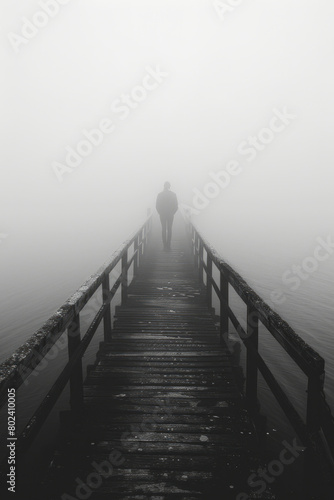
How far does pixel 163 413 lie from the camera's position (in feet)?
10.8

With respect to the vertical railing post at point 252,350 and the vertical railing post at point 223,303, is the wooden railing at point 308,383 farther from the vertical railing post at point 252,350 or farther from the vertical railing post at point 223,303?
the vertical railing post at point 223,303

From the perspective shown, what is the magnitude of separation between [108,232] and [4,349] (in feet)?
74.4

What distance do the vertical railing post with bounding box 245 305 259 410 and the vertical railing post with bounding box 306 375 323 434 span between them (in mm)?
1035

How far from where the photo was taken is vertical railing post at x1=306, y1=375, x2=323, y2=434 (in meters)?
1.83

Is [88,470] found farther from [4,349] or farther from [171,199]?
[171,199]

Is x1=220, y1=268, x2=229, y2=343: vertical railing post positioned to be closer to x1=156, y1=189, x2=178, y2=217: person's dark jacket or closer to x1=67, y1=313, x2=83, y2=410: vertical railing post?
x1=67, y1=313, x2=83, y2=410: vertical railing post

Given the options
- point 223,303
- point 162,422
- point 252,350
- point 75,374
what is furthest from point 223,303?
point 75,374

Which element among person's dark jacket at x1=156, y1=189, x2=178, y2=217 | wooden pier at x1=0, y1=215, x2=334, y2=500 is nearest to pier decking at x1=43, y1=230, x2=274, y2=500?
wooden pier at x1=0, y1=215, x2=334, y2=500

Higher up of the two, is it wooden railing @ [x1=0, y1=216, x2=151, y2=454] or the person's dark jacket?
the person's dark jacket

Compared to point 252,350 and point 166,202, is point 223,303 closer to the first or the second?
point 252,350

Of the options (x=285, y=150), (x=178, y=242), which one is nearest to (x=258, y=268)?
(x=178, y=242)

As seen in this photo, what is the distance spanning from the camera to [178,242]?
55.1 feet

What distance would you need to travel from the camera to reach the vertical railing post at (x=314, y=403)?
1.83 metres

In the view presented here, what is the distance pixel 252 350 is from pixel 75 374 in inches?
61.4
